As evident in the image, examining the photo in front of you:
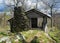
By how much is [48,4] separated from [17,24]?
28.8 meters

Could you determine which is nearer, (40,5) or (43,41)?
(43,41)

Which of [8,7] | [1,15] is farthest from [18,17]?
[1,15]

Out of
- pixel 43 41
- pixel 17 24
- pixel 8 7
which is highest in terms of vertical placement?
pixel 8 7

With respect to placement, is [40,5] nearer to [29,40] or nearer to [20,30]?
[20,30]

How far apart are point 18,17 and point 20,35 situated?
3.62 meters

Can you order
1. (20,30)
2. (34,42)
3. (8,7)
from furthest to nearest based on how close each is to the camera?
1. (8,7)
2. (20,30)
3. (34,42)

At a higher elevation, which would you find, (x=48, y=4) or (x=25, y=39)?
(x=48, y=4)

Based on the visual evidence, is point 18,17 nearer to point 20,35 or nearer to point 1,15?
point 20,35

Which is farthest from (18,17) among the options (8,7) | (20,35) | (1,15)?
(1,15)

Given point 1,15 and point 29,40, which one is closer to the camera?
point 29,40

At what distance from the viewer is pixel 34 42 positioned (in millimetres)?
17219

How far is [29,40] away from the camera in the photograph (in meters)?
18.2

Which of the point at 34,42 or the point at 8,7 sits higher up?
the point at 8,7

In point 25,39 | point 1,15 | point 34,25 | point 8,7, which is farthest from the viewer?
point 1,15
